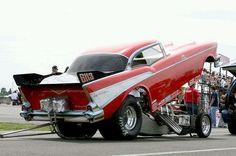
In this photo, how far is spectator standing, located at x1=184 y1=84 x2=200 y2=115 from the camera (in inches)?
625

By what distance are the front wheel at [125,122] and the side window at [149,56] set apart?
3.49 feet

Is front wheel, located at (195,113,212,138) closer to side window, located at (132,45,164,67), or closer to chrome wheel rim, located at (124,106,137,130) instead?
side window, located at (132,45,164,67)

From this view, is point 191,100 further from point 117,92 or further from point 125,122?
point 117,92

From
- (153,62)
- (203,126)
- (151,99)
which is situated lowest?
(203,126)

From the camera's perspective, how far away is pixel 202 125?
1552 centimetres

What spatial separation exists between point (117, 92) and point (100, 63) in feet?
3.73

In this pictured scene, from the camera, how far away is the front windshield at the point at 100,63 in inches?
527

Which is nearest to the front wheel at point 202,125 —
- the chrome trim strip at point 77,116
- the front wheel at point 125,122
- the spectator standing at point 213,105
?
the front wheel at point 125,122

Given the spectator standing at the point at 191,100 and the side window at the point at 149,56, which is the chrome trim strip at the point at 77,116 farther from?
the spectator standing at the point at 191,100

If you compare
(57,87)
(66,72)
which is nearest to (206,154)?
(57,87)

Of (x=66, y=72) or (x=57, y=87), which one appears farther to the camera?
(x=66, y=72)

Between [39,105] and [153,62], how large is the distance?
3011 millimetres

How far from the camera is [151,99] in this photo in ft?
45.8

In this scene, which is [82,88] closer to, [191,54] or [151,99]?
[151,99]
